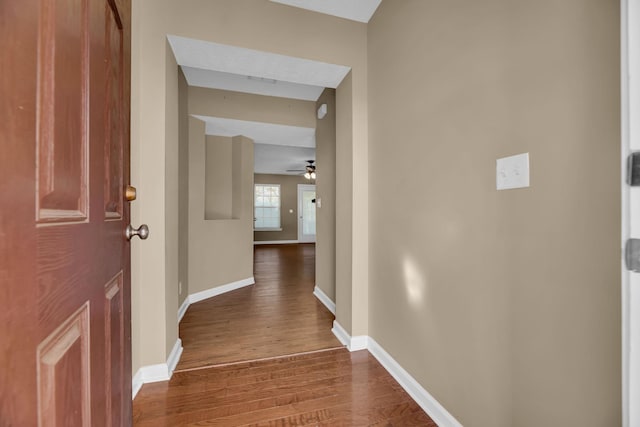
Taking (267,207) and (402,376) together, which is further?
(267,207)

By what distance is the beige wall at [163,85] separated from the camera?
1.82m

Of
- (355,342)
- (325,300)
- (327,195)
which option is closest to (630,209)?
(355,342)

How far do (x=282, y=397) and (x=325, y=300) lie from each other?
1.75 metres

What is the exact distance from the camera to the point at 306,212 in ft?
33.6

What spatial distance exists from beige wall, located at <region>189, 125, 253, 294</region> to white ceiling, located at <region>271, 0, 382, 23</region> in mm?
1926

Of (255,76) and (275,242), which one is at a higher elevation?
(255,76)

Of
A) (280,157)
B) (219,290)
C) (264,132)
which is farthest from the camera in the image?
(280,157)

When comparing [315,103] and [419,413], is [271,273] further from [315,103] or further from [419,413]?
[419,413]

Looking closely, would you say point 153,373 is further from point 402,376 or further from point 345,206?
point 345,206

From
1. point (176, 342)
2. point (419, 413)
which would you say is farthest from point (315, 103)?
point (419, 413)

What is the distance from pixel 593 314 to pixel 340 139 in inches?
82.5

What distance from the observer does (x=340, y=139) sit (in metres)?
2.55

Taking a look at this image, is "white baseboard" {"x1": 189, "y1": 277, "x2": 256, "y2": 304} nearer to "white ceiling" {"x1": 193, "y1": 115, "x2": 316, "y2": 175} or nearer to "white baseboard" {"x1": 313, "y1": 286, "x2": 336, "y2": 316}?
"white baseboard" {"x1": 313, "y1": 286, "x2": 336, "y2": 316}

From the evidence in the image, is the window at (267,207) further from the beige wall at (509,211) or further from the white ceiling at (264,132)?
the beige wall at (509,211)
